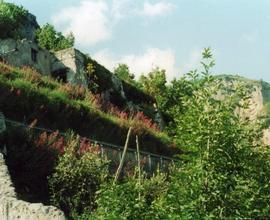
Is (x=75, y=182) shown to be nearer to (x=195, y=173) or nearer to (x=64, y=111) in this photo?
(x=195, y=173)

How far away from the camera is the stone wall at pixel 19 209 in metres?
9.45

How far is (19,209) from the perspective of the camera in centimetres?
996

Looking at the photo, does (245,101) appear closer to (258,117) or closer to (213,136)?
(258,117)

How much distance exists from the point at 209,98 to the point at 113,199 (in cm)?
294

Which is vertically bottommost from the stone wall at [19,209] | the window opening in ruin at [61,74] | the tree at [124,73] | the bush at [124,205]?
the stone wall at [19,209]

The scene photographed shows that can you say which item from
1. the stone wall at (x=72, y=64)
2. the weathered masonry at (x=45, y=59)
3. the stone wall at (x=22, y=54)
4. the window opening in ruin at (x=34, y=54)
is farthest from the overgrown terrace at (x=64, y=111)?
the window opening in ruin at (x=34, y=54)

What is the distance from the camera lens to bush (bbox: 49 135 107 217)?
13.8m

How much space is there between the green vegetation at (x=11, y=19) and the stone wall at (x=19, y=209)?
23.2 m

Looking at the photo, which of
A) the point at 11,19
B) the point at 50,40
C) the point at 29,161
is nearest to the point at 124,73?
the point at 50,40

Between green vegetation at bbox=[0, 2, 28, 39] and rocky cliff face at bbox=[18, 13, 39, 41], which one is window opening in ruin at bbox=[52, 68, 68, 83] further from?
rocky cliff face at bbox=[18, 13, 39, 41]

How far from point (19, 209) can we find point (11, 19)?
29.9 m

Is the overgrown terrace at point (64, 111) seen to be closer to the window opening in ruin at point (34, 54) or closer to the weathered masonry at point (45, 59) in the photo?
the weathered masonry at point (45, 59)

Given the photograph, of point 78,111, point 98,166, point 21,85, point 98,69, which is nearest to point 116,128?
point 78,111

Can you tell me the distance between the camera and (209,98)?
479 inches
